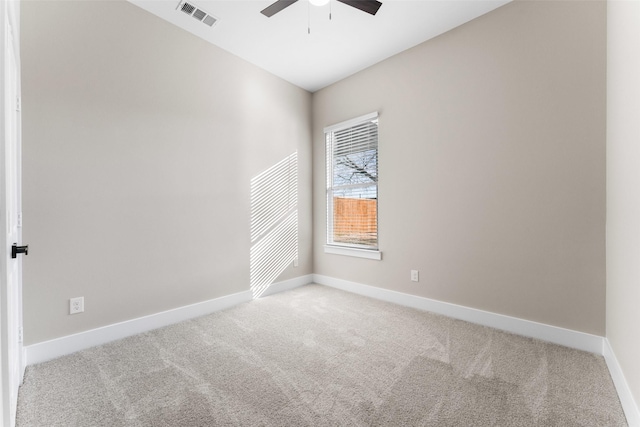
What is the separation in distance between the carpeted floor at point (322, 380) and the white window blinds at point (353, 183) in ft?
4.63

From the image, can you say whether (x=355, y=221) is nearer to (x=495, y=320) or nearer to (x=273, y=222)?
(x=273, y=222)

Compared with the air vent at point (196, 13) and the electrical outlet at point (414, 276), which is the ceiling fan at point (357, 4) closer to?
the air vent at point (196, 13)

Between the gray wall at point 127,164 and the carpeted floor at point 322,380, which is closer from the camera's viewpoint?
the carpeted floor at point 322,380

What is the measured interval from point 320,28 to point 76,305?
10.6 ft

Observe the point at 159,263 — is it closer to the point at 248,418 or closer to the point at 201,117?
the point at 201,117

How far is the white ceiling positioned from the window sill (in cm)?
231

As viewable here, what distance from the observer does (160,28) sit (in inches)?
107

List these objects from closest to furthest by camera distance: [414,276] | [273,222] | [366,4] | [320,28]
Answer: [366,4] → [320,28] → [414,276] → [273,222]

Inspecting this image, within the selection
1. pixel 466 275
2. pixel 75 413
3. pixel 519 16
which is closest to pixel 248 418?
pixel 75 413

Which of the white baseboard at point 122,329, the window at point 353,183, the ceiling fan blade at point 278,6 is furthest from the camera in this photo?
the window at point 353,183

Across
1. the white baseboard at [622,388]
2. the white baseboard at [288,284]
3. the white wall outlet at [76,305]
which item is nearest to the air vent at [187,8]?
the white wall outlet at [76,305]

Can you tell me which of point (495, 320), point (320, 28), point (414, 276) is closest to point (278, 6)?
point (320, 28)

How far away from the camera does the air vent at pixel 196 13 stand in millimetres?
2562

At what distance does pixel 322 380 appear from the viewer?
1827mm
